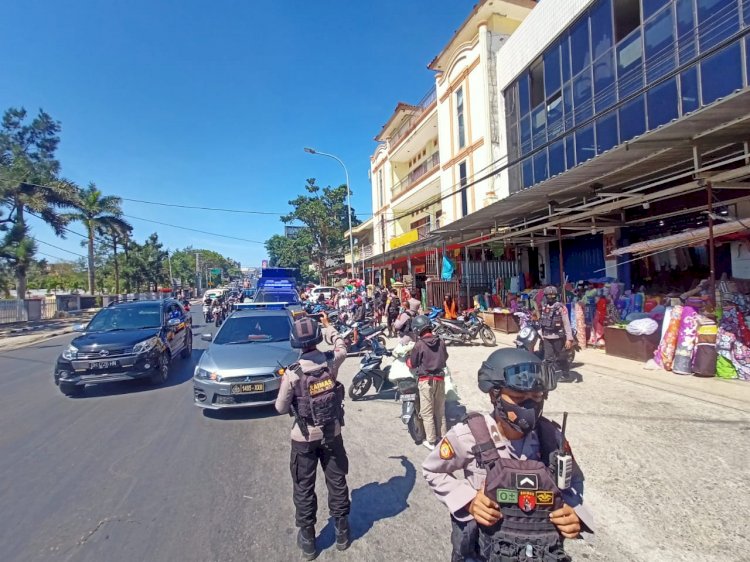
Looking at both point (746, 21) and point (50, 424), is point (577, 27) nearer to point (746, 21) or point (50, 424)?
point (746, 21)

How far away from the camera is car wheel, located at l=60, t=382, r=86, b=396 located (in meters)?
6.65

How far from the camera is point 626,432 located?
14.7 ft

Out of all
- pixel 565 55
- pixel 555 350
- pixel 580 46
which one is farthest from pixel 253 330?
pixel 565 55

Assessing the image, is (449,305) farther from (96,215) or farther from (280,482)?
(96,215)

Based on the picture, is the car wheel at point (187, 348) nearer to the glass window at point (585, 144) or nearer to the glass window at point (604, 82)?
the glass window at point (585, 144)

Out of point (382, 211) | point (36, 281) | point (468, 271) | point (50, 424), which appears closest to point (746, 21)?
point (468, 271)

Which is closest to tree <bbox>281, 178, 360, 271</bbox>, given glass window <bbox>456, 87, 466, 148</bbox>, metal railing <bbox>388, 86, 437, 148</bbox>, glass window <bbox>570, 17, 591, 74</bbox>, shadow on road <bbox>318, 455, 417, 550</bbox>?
metal railing <bbox>388, 86, 437, 148</bbox>

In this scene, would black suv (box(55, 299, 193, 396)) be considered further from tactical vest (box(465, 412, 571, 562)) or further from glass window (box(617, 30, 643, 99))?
glass window (box(617, 30, 643, 99))

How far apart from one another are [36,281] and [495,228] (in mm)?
65889

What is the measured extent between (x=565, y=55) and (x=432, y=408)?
498 inches

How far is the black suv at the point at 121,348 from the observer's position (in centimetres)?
654

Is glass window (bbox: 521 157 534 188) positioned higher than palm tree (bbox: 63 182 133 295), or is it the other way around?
palm tree (bbox: 63 182 133 295)

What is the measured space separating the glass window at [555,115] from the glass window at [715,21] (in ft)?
14.6

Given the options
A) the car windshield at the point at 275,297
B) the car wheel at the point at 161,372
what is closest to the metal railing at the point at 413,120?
the car windshield at the point at 275,297
